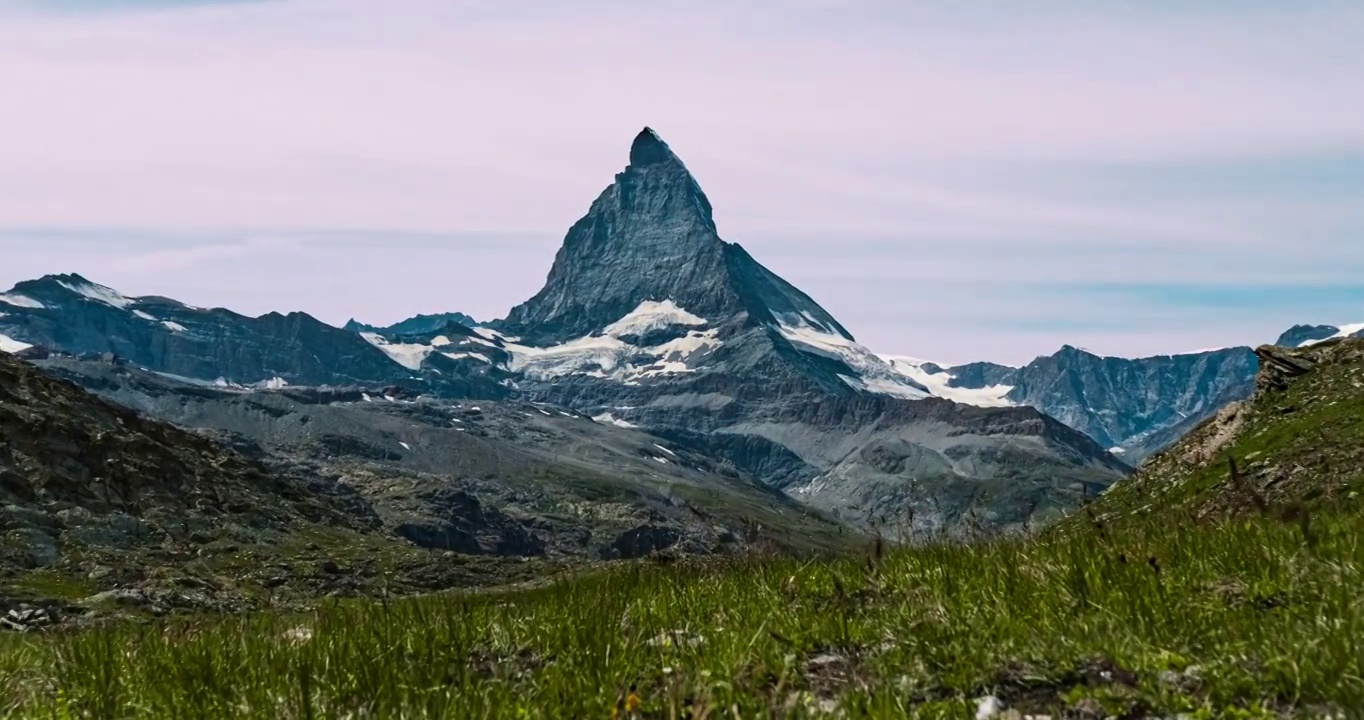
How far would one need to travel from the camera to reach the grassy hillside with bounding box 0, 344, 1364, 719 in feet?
23.4

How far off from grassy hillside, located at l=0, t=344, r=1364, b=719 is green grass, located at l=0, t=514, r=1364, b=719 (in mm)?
24

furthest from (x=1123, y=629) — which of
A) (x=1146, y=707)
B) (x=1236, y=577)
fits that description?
(x=1236, y=577)

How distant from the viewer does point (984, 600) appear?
9438 mm

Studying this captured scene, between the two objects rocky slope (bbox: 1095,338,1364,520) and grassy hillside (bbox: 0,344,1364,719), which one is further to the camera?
rocky slope (bbox: 1095,338,1364,520)

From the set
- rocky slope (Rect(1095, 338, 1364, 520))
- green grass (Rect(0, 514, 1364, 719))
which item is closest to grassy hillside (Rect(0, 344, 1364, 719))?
green grass (Rect(0, 514, 1364, 719))

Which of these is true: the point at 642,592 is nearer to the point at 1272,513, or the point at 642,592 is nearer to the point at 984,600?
the point at 984,600

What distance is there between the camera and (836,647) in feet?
29.4

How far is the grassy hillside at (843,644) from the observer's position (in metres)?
7.14

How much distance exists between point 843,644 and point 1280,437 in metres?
47.3

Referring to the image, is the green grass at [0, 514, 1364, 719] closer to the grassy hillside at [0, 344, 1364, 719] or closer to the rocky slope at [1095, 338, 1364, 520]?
the grassy hillside at [0, 344, 1364, 719]

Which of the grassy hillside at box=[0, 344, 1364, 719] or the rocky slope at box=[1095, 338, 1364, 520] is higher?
the rocky slope at box=[1095, 338, 1364, 520]

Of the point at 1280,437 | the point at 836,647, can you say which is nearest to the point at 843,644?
the point at 836,647

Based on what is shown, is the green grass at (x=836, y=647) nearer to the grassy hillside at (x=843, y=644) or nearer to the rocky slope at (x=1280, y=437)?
the grassy hillside at (x=843, y=644)

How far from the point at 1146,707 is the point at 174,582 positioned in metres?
153
